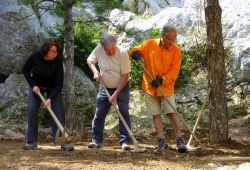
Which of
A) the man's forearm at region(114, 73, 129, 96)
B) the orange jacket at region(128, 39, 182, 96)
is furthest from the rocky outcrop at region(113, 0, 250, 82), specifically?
the man's forearm at region(114, 73, 129, 96)

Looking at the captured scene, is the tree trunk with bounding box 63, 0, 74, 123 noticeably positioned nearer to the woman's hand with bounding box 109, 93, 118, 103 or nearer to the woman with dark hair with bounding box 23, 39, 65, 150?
the woman with dark hair with bounding box 23, 39, 65, 150

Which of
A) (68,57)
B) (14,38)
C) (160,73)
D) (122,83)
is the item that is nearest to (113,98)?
(122,83)

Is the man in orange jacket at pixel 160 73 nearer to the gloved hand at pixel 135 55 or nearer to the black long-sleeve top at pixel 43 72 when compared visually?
the gloved hand at pixel 135 55

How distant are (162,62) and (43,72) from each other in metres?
1.76

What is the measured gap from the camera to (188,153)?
6.40 meters

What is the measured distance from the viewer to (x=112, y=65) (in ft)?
21.0

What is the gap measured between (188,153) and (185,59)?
199 inches

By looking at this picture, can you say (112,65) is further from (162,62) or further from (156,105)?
(156,105)

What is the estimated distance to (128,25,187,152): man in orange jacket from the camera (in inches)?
255

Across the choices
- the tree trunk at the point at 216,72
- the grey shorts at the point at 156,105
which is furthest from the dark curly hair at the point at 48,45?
the tree trunk at the point at 216,72

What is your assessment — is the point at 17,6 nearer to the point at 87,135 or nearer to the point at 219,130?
the point at 87,135

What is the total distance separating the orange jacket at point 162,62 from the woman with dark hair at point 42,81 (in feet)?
3.82

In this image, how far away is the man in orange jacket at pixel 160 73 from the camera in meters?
6.48

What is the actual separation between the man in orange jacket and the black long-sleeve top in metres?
1.14
